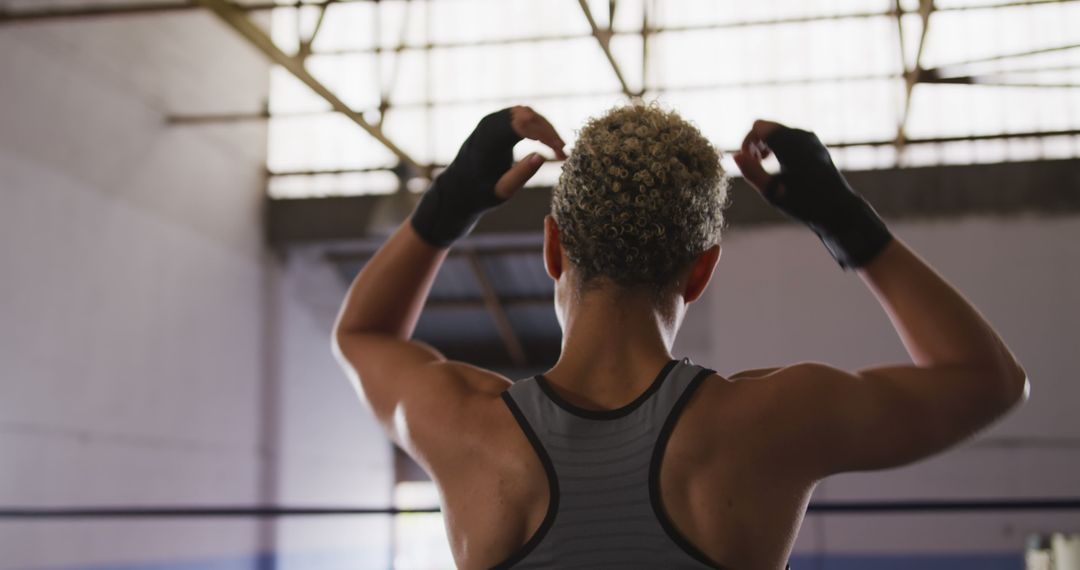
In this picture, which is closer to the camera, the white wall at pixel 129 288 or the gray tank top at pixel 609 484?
the gray tank top at pixel 609 484

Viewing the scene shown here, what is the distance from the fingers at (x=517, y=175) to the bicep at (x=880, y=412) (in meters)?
0.31

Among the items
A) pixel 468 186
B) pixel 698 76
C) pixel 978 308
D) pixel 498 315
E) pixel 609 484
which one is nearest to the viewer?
pixel 609 484

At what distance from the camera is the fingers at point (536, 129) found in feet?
3.20

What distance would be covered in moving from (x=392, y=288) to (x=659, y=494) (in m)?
0.38

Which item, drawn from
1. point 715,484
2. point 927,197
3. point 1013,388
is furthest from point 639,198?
point 927,197

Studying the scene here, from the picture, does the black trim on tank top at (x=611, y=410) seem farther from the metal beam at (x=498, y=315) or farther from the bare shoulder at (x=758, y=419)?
the metal beam at (x=498, y=315)

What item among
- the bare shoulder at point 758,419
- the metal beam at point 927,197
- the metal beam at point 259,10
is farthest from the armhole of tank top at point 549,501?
the metal beam at point 927,197

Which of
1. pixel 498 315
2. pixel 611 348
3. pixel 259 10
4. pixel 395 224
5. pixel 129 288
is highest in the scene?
pixel 259 10

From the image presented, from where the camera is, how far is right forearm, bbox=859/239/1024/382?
880mm

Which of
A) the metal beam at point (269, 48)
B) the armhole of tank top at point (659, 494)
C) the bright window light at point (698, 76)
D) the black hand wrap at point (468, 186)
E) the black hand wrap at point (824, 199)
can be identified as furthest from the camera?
the bright window light at point (698, 76)

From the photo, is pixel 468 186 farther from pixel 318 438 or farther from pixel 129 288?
pixel 318 438

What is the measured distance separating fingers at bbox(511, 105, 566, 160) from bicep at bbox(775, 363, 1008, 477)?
28 cm

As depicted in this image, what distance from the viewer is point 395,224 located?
7.75 metres

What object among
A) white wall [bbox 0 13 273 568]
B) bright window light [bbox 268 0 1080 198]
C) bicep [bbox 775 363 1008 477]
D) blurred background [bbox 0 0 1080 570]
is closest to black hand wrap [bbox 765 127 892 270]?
bicep [bbox 775 363 1008 477]
